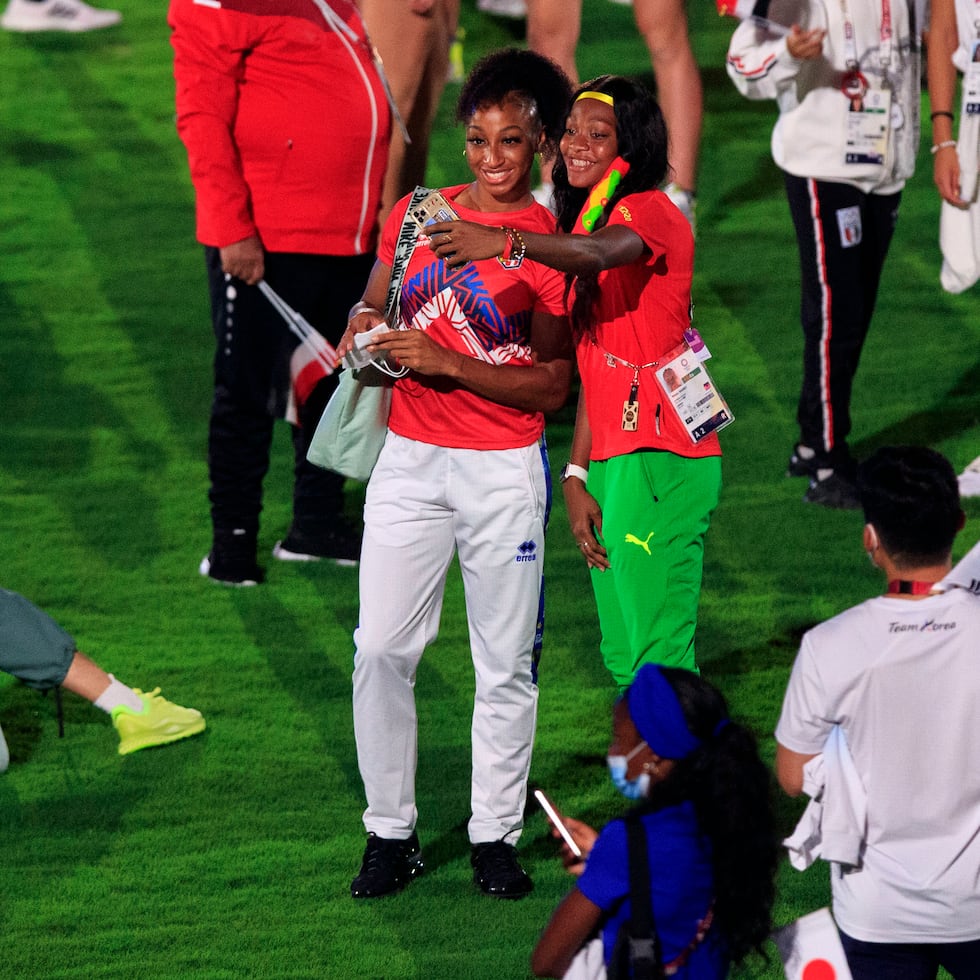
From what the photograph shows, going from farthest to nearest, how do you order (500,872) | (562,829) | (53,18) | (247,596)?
1. (53,18)
2. (247,596)
3. (500,872)
4. (562,829)

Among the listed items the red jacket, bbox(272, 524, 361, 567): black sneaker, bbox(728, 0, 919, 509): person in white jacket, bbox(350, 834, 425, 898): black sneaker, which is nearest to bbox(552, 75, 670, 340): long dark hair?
bbox(350, 834, 425, 898): black sneaker

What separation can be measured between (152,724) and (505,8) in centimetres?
765

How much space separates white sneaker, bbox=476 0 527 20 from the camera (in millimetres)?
11500

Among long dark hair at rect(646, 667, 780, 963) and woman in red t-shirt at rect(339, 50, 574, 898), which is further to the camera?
woman in red t-shirt at rect(339, 50, 574, 898)

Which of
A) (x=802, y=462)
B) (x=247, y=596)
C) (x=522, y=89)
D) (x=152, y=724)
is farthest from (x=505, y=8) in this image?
(x=522, y=89)

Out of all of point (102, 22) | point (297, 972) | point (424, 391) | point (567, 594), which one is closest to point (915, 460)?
point (424, 391)

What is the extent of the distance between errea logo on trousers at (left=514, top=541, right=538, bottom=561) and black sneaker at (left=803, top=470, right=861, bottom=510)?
2.80 metres

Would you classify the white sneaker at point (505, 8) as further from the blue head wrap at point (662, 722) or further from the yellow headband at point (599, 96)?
the blue head wrap at point (662, 722)

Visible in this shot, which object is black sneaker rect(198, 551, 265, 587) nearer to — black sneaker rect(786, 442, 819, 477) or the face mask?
black sneaker rect(786, 442, 819, 477)

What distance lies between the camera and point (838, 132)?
6086mm

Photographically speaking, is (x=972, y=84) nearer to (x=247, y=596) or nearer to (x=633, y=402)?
(x=633, y=402)

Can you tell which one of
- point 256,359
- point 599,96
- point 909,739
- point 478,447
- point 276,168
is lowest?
point 256,359

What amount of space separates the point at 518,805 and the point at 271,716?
1220mm

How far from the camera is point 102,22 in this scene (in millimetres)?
11977
